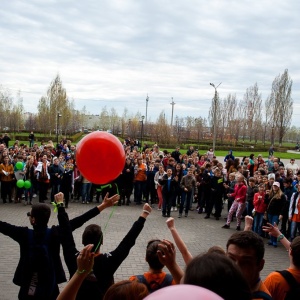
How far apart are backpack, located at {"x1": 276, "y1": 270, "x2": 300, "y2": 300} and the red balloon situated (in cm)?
223

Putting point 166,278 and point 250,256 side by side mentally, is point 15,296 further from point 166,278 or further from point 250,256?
point 250,256

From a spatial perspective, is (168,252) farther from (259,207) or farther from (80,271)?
(259,207)

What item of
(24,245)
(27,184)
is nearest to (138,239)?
(27,184)

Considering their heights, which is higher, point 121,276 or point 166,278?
point 166,278

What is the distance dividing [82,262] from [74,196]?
12110 mm

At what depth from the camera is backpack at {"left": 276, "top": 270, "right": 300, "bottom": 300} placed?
8.74 feet

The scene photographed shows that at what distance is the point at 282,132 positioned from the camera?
60.4 metres

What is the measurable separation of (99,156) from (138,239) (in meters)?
5.61

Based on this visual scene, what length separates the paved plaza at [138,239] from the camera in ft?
22.4

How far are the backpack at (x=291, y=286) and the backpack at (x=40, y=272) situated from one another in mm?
2227

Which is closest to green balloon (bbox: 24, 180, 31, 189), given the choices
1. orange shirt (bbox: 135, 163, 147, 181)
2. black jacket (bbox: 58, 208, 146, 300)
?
orange shirt (bbox: 135, 163, 147, 181)

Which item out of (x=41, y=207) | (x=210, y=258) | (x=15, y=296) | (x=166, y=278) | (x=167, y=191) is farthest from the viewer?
(x=167, y=191)

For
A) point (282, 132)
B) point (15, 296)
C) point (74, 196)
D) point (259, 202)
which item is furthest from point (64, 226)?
point (282, 132)

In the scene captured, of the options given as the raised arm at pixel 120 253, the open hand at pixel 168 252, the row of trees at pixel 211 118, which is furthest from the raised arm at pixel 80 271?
the row of trees at pixel 211 118
